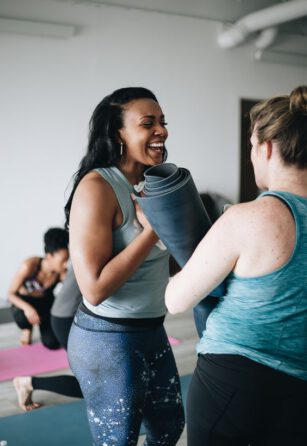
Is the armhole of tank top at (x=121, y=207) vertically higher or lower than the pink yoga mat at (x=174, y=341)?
higher

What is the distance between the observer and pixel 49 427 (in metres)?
2.60

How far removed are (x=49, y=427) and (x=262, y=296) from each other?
6.41 ft

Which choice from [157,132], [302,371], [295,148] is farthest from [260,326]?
[157,132]


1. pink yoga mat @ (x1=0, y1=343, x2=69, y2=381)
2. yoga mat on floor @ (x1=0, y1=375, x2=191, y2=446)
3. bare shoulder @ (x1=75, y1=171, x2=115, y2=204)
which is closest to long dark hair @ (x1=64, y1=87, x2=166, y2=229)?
bare shoulder @ (x1=75, y1=171, x2=115, y2=204)

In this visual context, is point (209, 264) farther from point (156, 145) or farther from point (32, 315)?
point (32, 315)

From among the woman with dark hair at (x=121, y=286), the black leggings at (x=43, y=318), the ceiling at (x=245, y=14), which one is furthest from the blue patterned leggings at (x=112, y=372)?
the ceiling at (x=245, y=14)

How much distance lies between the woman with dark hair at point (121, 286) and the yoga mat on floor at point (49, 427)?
3.53 feet

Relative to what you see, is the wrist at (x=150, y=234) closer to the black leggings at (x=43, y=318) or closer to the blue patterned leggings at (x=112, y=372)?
the blue patterned leggings at (x=112, y=372)

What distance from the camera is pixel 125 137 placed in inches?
59.7

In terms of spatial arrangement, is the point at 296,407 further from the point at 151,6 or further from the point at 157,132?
the point at 151,6

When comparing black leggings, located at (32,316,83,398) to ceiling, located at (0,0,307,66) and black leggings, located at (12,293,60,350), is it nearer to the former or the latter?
black leggings, located at (12,293,60,350)

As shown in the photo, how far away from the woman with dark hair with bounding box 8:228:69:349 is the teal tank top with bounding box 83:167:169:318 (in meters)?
2.51

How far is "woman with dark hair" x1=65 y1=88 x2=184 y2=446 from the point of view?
1305mm

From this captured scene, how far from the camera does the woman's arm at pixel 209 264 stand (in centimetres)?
99
